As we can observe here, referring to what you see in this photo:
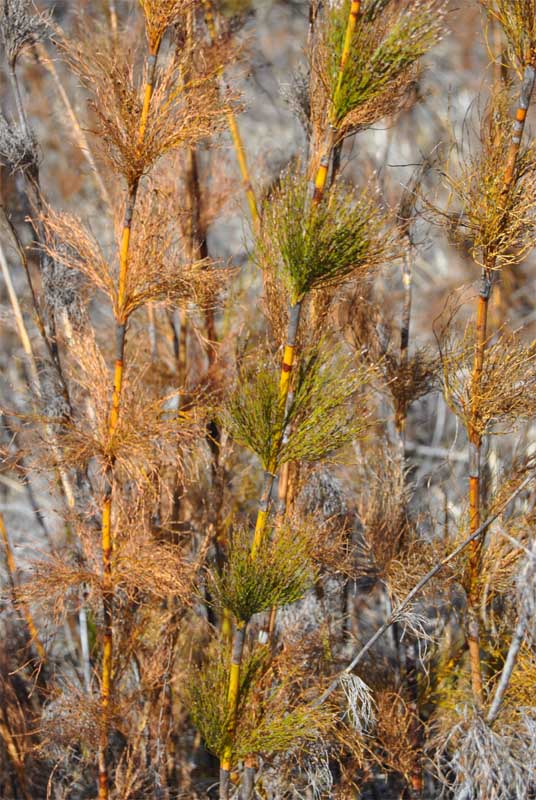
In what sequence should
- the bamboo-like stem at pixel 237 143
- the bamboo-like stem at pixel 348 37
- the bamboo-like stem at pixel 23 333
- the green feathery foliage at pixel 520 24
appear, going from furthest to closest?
the bamboo-like stem at pixel 237 143 < the bamboo-like stem at pixel 23 333 < the green feathery foliage at pixel 520 24 < the bamboo-like stem at pixel 348 37

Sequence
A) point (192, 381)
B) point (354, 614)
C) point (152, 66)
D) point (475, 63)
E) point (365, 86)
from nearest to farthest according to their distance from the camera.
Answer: point (365, 86) → point (152, 66) → point (192, 381) → point (354, 614) → point (475, 63)

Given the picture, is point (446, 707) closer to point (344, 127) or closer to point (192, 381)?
point (192, 381)

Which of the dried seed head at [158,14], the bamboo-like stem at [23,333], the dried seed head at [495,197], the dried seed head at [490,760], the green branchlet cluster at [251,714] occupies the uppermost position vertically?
the dried seed head at [158,14]

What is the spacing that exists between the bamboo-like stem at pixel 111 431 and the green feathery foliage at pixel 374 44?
48 centimetres

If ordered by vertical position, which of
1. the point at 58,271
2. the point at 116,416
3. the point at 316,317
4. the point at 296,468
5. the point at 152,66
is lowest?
the point at 296,468

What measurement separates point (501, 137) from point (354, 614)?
6.61ft

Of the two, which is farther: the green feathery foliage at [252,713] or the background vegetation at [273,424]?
the green feathery foliage at [252,713]

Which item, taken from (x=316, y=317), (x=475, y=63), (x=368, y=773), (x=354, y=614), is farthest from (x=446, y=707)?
(x=475, y=63)

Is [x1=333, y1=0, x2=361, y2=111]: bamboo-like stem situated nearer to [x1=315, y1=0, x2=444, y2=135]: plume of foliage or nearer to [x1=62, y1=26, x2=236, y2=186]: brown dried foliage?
[x1=315, y1=0, x2=444, y2=135]: plume of foliage

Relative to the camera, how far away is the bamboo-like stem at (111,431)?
2047 millimetres

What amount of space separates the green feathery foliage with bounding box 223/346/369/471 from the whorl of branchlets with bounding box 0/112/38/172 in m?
0.92

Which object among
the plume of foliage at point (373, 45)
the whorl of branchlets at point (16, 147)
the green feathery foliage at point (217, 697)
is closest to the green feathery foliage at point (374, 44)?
the plume of foliage at point (373, 45)

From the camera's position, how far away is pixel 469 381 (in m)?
2.18

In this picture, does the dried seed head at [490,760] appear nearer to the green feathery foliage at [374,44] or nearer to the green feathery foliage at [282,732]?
the green feathery foliage at [282,732]
